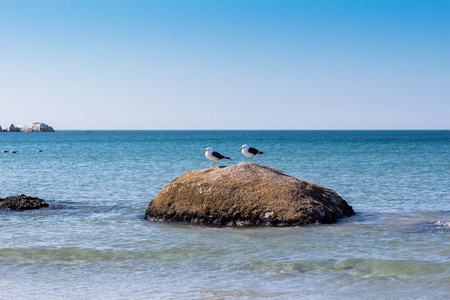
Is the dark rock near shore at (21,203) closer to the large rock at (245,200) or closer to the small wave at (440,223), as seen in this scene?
the large rock at (245,200)

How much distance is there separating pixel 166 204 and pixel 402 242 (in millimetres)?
7537

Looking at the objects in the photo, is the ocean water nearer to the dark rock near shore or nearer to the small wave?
the small wave

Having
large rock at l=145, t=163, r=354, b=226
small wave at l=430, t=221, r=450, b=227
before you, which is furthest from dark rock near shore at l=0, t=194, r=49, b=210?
small wave at l=430, t=221, r=450, b=227

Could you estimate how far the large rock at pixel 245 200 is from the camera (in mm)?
14102

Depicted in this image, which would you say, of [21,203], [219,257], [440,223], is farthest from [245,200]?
[21,203]

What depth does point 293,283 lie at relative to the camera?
9055 mm

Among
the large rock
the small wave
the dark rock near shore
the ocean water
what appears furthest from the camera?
the dark rock near shore

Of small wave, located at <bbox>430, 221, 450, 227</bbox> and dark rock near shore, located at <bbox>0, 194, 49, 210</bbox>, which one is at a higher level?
small wave, located at <bbox>430, 221, 450, 227</bbox>

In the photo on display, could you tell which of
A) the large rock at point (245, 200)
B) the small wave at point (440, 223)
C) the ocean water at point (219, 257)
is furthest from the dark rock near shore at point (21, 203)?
the small wave at point (440, 223)

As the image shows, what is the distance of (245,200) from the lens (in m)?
14.4

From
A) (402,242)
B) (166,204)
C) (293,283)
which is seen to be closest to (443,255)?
(402,242)

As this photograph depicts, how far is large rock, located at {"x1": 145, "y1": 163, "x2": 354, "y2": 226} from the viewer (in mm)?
14102

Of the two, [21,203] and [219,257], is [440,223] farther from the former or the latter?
[21,203]

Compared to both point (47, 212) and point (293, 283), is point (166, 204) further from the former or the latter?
point (293, 283)
